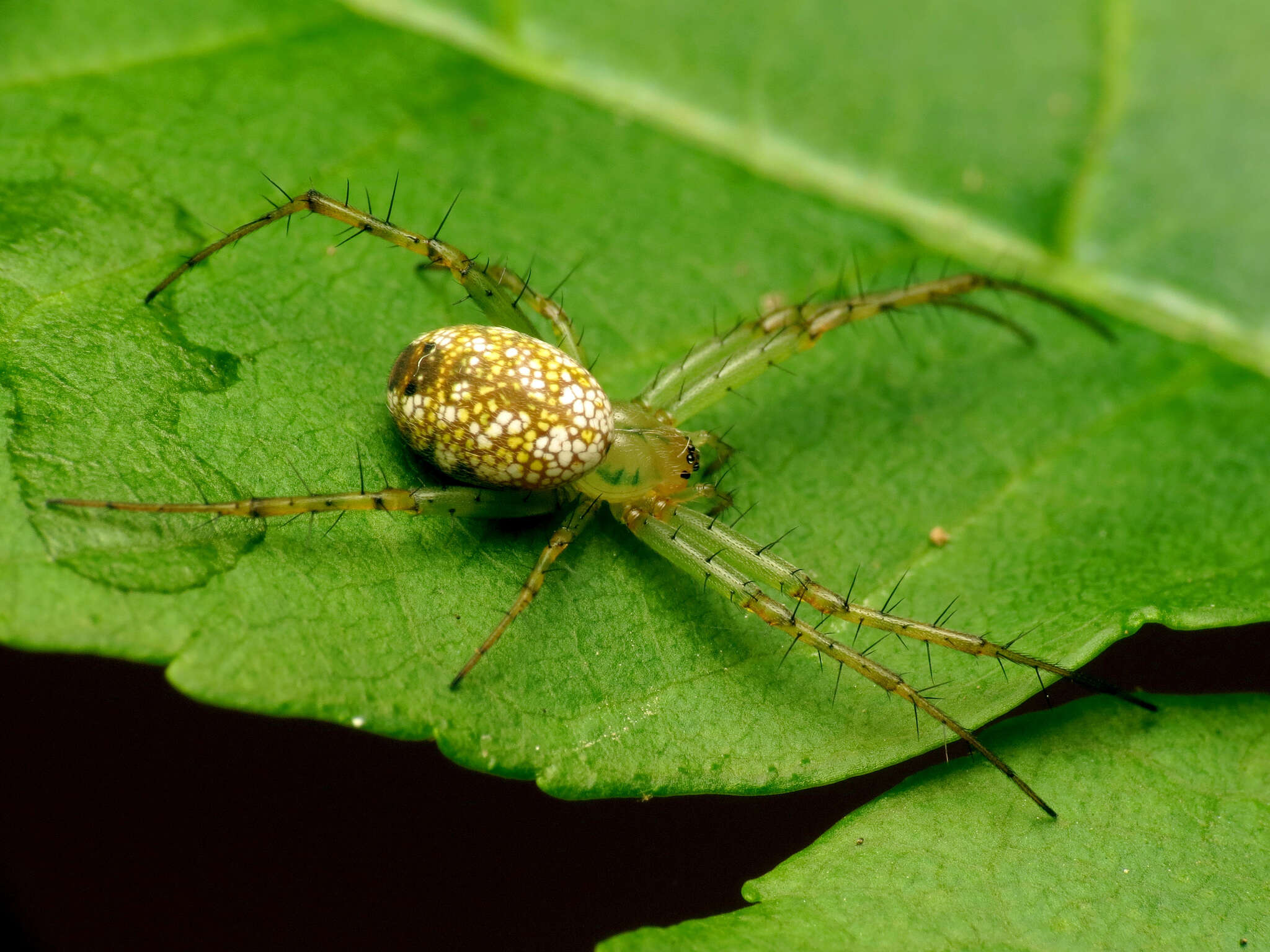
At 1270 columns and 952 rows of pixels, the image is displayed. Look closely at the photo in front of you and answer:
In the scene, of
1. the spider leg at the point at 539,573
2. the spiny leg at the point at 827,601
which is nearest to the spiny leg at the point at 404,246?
the spider leg at the point at 539,573

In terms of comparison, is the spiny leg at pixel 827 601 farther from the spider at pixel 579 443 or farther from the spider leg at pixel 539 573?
the spider leg at pixel 539 573

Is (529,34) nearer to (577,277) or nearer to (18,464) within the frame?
(577,277)

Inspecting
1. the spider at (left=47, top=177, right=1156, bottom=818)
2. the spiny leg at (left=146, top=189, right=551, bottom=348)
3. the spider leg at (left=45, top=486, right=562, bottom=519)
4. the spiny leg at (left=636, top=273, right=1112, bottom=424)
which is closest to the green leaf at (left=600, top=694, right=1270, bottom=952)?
the spider at (left=47, top=177, right=1156, bottom=818)

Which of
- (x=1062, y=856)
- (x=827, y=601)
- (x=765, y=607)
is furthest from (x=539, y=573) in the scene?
(x=1062, y=856)

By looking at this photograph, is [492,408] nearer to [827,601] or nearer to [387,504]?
[387,504]

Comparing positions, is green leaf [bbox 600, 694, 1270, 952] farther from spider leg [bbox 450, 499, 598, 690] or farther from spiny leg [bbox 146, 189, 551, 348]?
spiny leg [bbox 146, 189, 551, 348]

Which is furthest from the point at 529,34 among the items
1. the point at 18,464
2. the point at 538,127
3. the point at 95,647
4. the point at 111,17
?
the point at 95,647

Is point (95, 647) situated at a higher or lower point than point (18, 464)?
lower
